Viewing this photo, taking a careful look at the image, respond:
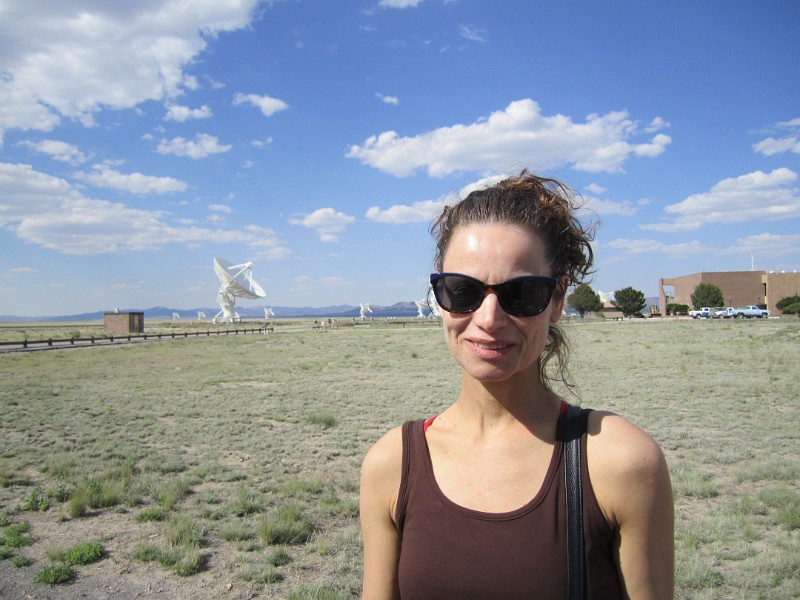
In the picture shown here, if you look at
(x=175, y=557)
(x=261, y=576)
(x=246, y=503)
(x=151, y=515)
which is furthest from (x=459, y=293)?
(x=151, y=515)

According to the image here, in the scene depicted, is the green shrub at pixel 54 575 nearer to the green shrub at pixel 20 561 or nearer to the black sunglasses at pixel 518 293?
the green shrub at pixel 20 561

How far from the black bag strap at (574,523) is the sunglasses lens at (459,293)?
456mm

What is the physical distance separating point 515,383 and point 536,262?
0.34 m

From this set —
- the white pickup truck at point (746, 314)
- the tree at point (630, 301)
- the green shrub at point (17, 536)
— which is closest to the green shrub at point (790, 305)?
the white pickup truck at point (746, 314)

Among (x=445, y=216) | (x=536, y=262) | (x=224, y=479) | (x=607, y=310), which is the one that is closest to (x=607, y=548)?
(x=536, y=262)

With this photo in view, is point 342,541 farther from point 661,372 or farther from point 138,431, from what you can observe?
point 661,372

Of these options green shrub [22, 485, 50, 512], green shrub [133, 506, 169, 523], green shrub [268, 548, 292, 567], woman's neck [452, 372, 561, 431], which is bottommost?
green shrub [268, 548, 292, 567]

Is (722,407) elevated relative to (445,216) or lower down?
lower down

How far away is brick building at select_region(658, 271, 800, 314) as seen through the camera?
321 feet

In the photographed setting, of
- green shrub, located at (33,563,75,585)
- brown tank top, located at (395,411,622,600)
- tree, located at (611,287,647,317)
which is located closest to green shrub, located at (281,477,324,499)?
green shrub, located at (33,563,75,585)

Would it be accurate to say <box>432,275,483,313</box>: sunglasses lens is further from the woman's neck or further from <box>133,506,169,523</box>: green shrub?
<box>133,506,169,523</box>: green shrub

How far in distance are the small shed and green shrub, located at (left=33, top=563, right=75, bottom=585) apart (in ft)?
196

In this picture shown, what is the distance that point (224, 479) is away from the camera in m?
8.64

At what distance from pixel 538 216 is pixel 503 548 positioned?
0.87 metres
